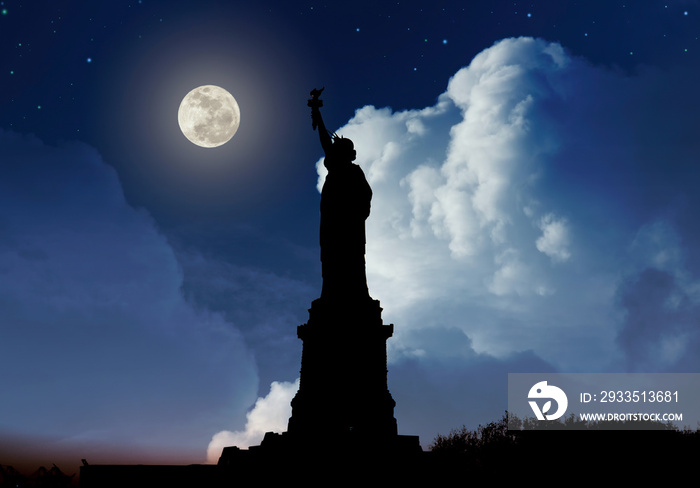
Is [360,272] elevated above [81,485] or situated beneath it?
elevated above

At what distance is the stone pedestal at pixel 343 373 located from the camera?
37.9ft

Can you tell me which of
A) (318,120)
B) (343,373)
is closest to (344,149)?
(318,120)

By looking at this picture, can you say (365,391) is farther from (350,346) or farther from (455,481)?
(455,481)

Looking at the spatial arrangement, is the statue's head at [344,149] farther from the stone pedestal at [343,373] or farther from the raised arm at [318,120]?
the stone pedestal at [343,373]

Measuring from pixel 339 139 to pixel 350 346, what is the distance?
5.75m

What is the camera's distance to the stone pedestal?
11.6 metres

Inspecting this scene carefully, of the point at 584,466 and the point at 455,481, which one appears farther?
the point at 584,466

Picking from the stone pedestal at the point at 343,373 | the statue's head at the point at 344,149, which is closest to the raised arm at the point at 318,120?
the statue's head at the point at 344,149

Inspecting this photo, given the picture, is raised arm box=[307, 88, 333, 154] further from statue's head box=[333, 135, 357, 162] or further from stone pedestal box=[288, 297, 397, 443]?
stone pedestal box=[288, 297, 397, 443]

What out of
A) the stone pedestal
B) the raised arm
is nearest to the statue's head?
the raised arm

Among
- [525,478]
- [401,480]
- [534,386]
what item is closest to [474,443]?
[534,386]

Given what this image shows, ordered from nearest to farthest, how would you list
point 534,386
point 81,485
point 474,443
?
1. point 81,485
2. point 534,386
3. point 474,443

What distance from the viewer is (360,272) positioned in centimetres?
1328

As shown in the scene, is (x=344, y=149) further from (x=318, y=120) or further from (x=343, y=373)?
(x=343, y=373)
